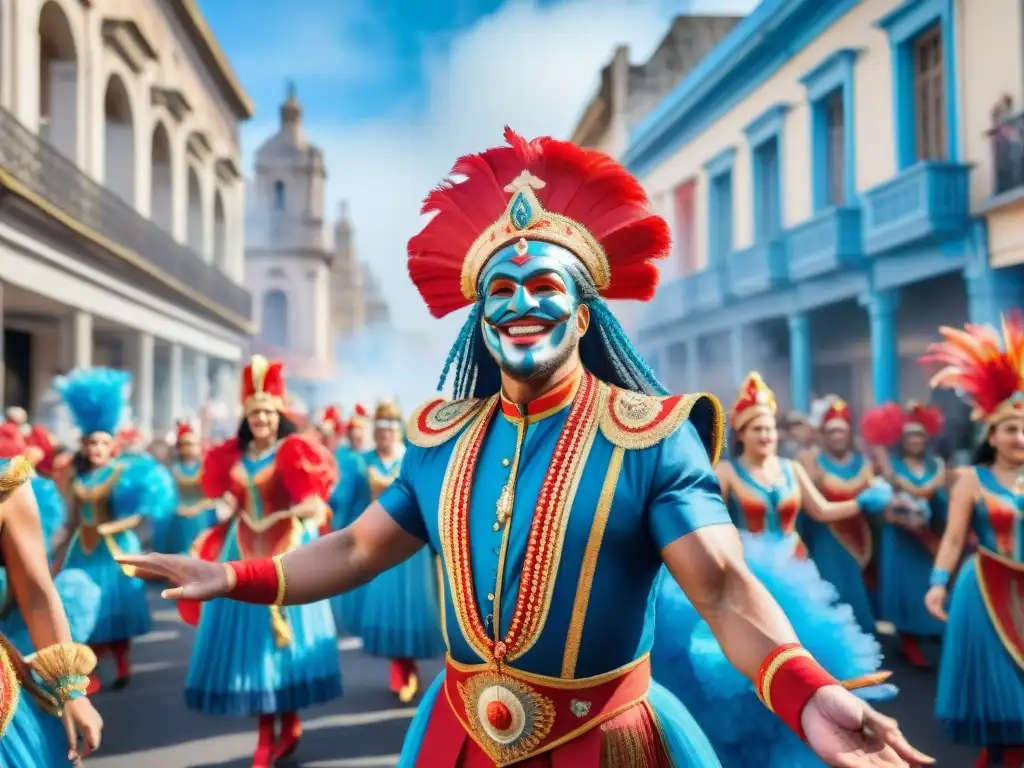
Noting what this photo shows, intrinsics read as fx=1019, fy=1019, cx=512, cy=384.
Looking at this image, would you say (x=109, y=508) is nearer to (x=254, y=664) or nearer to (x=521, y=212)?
(x=254, y=664)

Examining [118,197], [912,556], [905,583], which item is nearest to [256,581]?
[905,583]

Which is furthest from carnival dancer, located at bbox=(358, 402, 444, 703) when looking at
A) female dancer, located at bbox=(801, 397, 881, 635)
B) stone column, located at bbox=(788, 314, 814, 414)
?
stone column, located at bbox=(788, 314, 814, 414)

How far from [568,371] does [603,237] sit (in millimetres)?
347

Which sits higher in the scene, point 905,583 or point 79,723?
point 79,723

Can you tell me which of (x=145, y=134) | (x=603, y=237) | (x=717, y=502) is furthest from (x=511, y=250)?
(x=145, y=134)

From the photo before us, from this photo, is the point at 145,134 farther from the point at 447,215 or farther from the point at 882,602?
the point at 447,215

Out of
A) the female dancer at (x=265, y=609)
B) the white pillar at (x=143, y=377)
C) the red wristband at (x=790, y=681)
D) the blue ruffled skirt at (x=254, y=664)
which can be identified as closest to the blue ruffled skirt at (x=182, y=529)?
the female dancer at (x=265, y=609)

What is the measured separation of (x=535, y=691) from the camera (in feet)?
7.23

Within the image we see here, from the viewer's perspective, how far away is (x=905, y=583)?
8195 millimetres

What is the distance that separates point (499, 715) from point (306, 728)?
438 cm

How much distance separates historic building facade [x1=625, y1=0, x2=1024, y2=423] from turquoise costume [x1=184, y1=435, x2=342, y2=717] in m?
9.85

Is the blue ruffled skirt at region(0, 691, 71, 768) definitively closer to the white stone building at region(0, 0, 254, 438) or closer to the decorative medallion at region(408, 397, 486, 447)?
the decorative medallion at region(408, 397, 486, 447)

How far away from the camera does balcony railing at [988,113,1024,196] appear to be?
1162 centimetres

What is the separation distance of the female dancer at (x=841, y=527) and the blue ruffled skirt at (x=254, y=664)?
11.7ft
